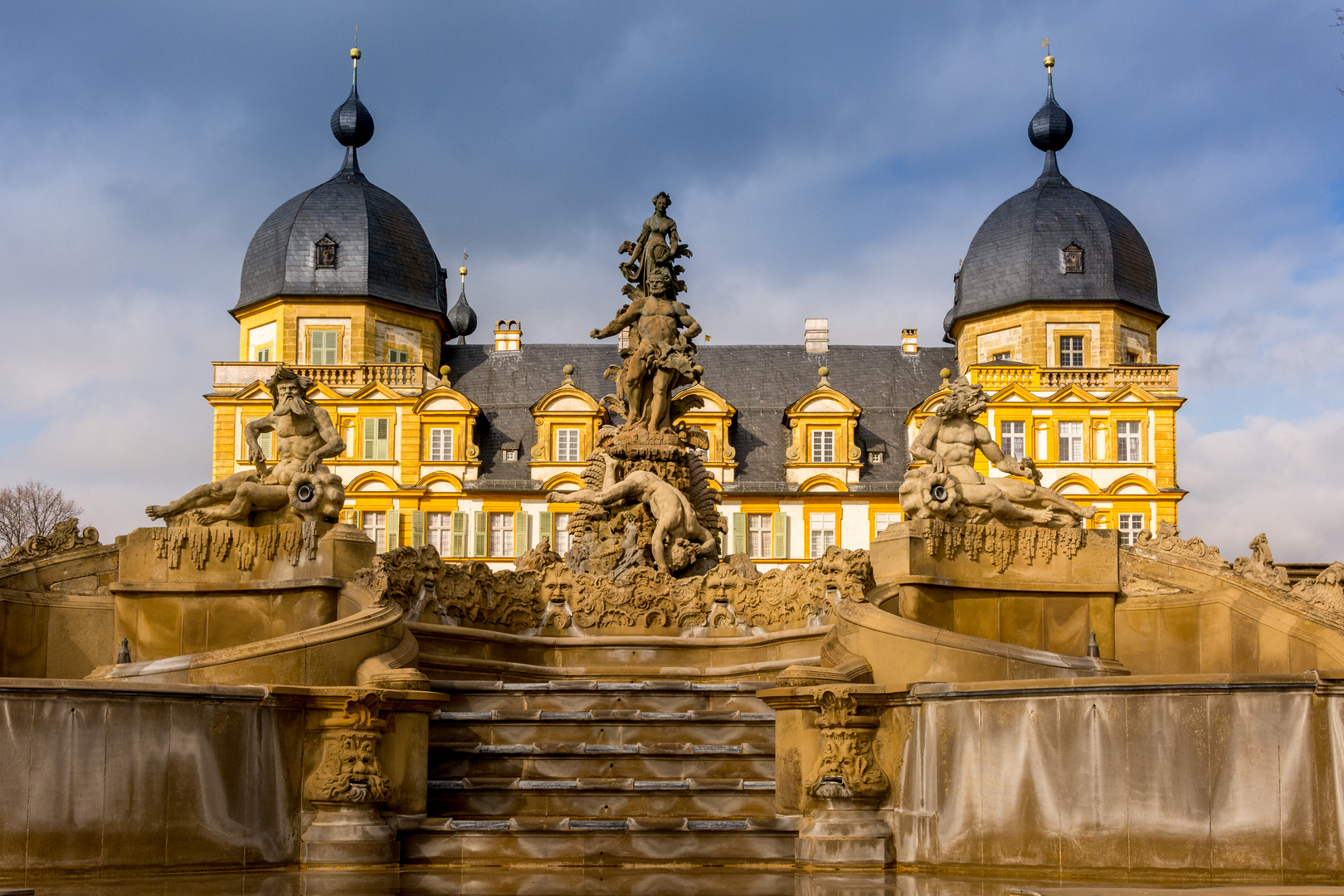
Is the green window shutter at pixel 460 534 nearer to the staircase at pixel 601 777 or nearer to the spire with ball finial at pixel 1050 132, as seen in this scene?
the spire with ball finial at pixel 1050 132

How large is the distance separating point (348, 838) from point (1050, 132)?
2581 inches

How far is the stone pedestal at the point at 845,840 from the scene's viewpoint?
12.1 metres

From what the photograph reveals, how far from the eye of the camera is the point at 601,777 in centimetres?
1324

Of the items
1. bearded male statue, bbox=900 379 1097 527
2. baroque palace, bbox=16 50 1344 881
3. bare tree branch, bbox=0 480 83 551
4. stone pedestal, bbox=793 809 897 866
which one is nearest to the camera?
baroque palace, bbox=16 50 1344 881

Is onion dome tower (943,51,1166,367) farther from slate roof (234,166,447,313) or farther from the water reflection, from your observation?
the water reflection

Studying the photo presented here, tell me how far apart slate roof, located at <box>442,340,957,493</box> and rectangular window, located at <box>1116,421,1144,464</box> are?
328 inches

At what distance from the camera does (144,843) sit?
37.7 ft

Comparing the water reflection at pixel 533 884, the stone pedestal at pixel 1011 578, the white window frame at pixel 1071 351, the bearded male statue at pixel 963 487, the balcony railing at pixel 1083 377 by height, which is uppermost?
the white window frame at pixel 1071 351

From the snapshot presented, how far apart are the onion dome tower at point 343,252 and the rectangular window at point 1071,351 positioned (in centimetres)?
2584

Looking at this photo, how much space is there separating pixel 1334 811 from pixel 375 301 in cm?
5977

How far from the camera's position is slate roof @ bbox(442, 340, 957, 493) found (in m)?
65.8

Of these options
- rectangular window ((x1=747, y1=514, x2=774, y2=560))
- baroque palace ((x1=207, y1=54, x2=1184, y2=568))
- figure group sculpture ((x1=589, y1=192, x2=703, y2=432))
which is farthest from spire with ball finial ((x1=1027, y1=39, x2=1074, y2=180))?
figure group sculpture ((x1=589, y1=192, x2=703, y2=432))

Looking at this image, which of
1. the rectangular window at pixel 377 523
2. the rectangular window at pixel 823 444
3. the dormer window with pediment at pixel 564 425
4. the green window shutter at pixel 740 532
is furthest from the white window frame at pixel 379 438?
the rectangular window at pixel 823 444

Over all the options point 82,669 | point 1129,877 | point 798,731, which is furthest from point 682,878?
point 82,669
